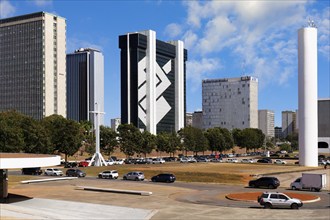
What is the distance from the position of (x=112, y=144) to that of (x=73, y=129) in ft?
85.6

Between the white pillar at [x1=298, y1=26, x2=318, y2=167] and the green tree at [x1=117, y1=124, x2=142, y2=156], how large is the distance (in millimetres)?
49624

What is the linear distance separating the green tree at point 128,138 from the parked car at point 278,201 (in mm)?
97456

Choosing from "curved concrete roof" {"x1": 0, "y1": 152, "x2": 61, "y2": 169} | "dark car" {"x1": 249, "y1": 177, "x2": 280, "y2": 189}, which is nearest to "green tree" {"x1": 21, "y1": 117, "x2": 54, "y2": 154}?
"dark car" {"x1": 249, "y1": 177, "x2": 280, "y2": 189}

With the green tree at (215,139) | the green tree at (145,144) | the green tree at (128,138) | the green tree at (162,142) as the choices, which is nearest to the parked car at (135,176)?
the green tree at (128,138)

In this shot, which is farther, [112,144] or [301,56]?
[112,144]

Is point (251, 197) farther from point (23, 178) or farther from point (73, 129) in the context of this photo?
point (73, 129)

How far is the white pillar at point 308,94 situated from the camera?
343 feet

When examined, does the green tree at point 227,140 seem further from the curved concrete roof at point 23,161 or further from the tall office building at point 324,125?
the curved concrete roof at point 23,161

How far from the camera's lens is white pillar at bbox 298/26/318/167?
4119 inches

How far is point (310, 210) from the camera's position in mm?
38594

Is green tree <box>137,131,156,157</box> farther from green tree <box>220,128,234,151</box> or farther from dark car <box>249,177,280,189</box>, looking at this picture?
dark car <box>249,177,280,189</box>

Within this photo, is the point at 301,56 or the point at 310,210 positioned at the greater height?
the point at 301,56

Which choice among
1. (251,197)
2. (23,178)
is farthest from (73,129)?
(251,197)

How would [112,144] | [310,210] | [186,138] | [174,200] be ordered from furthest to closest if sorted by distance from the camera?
1. [186,138]
2. [112,144]
3. [174,200]
4. [310,210]
